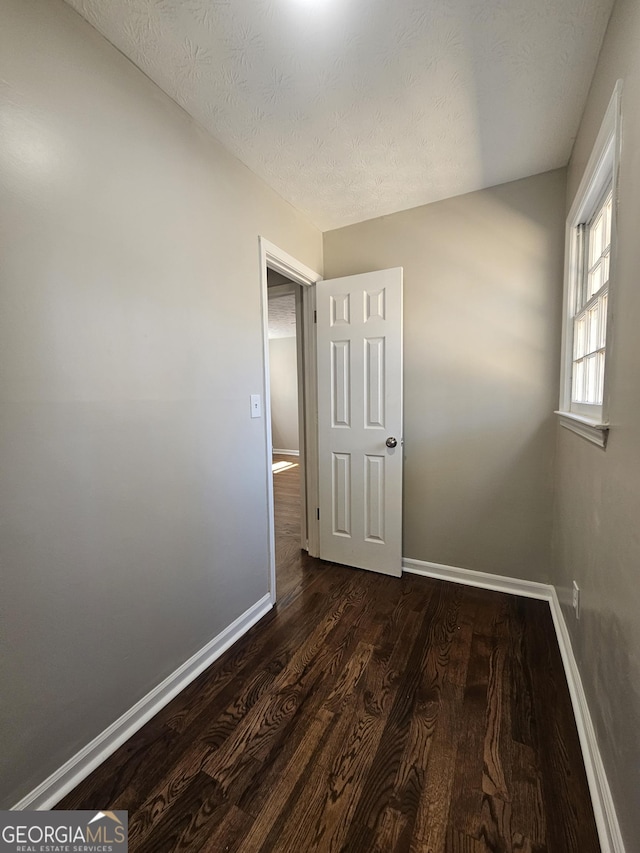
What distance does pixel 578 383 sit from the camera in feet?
5.60

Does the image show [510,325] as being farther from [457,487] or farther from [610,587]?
[610,587]

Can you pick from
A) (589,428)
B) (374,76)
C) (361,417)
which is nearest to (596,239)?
(589,428)

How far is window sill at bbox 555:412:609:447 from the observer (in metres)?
1.09

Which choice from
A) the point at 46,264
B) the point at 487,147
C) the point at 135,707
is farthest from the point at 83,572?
the point at 487,147

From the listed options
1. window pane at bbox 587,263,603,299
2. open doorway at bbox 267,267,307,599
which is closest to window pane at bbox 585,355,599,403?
window pane at bbox 587,263,603,299

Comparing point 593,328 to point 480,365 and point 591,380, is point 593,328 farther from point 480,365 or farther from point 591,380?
point 480,365

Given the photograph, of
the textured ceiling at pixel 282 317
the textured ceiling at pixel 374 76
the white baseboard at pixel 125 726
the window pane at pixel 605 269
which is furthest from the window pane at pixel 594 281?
the textured ceiling at pixel 282 317

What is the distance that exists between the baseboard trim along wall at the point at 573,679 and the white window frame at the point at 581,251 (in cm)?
99

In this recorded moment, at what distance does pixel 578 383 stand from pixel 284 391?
18.0 feet

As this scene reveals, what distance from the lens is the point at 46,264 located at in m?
1.01

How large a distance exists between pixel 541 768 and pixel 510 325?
2.03 meters

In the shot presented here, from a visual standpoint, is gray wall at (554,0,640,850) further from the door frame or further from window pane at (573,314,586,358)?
the door frame

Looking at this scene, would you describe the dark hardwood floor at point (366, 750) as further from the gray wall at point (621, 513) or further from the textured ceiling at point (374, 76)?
the textured ceiling at point (374, 76)

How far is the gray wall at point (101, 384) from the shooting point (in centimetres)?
96
